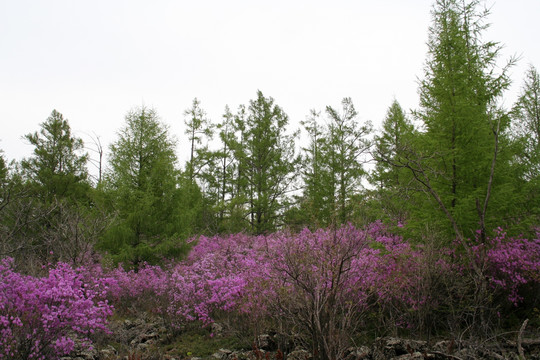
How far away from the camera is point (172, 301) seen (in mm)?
8016

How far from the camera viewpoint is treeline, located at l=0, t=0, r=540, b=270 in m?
7.91

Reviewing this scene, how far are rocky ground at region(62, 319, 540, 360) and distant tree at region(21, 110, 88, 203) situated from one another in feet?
37.2

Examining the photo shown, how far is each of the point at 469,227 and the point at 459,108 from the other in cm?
272

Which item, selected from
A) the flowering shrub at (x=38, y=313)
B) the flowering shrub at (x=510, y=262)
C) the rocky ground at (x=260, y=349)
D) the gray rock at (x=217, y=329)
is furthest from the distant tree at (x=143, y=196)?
the flowering shrub at (x=510, y=262)

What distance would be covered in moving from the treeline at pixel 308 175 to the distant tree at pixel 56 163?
2.2 inches

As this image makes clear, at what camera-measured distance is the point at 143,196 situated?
42.3 feet

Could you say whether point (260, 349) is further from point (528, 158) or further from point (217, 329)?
point (528, 158)

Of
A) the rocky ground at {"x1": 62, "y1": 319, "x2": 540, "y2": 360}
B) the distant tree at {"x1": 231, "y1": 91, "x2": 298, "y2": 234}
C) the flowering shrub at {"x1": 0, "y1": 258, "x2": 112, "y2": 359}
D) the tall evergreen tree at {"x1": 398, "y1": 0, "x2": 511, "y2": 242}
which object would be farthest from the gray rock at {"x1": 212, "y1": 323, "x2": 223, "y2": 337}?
the distant tree at {"x1": 231, "y1": 91, "x2": 298, "y2": 234}

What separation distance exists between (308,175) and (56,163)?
13294 mm

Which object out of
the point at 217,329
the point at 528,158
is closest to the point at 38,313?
the point at 217,329

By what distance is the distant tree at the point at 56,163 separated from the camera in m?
17.1

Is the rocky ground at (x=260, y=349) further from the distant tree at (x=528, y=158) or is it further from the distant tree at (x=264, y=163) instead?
the distant tree at (x=264, y=163)

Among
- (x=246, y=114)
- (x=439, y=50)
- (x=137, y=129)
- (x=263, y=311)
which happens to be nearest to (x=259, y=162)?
(x=246, y=114)

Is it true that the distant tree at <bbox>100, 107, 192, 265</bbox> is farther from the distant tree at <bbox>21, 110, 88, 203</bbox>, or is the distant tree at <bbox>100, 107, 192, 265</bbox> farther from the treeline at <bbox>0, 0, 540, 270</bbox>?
the distant tree at <bbox>21, 110, 88, 203</bbox>
